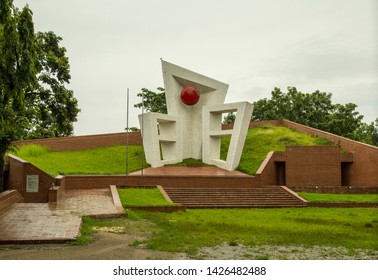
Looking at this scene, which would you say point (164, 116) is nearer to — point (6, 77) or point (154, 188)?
point (154, 188)

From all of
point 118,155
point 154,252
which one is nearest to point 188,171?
point 118,155

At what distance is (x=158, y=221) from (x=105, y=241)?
9.52ft

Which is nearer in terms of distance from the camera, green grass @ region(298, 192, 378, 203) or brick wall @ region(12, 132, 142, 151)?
green grass @ region(298, 192, 378, 203)

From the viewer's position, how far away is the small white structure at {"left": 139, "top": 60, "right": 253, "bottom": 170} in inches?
833

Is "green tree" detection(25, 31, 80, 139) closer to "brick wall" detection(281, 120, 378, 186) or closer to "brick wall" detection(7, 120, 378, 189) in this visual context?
"brick wall" detection(7, 120, 378, 189)

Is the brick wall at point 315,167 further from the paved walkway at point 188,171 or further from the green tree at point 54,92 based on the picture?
the green tree at point 54,92

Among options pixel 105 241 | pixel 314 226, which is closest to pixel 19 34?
pixel 105 241

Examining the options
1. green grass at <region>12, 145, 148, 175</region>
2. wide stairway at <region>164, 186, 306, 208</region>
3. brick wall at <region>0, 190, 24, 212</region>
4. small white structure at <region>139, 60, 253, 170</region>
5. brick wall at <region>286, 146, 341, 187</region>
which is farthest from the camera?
small white structure at <region>139, 60, 253, 170</region>

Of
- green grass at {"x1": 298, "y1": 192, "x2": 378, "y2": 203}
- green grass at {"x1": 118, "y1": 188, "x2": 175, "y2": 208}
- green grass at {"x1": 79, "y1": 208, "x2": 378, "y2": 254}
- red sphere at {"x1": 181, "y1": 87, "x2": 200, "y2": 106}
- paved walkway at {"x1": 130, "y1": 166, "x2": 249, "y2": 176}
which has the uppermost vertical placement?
red sphere at {"x1": 181, "y1": 87, "x2": 200, "y2": 106}

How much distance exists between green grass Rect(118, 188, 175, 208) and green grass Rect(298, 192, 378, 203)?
17.6 ft

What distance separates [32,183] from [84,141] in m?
11.3

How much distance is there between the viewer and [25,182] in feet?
46.9

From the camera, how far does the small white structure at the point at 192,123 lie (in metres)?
21.2

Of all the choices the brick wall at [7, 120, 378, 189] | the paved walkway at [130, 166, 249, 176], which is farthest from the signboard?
the paved walkway at [130, 166, 249, 176]
